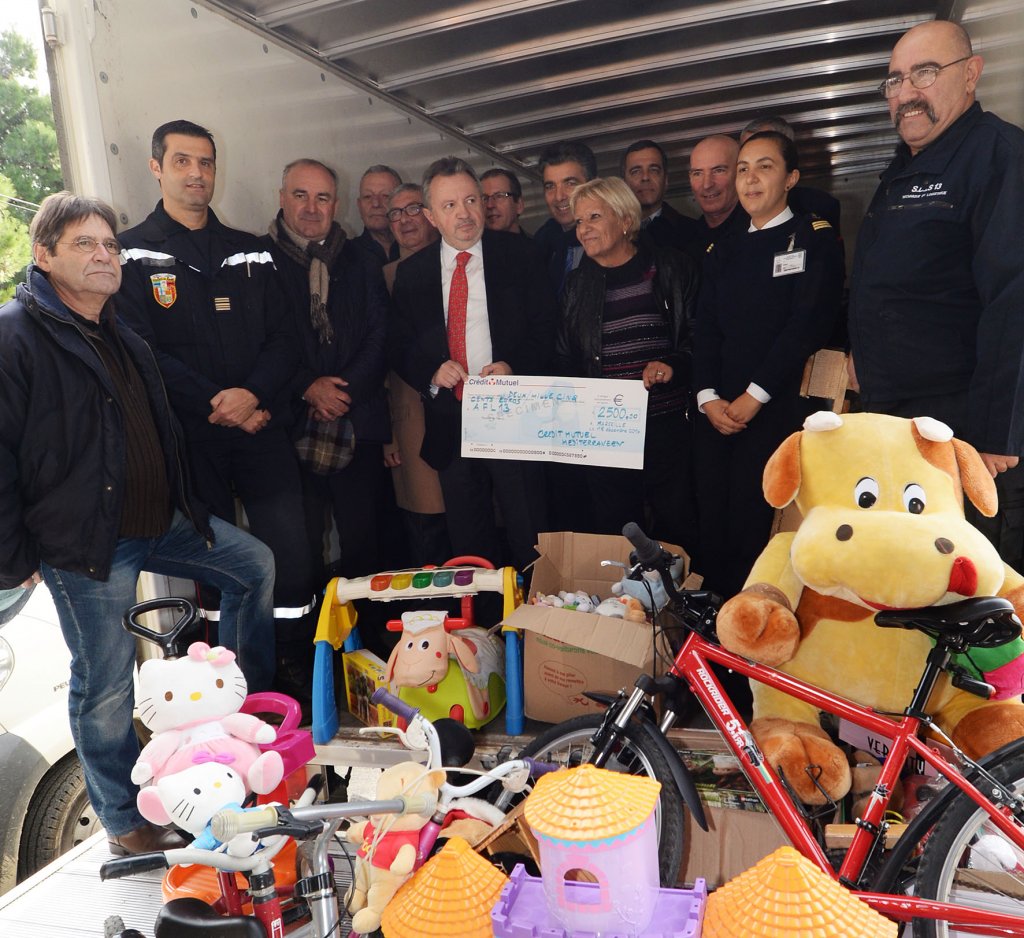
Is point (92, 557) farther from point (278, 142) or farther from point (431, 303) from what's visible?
point (278, 142)

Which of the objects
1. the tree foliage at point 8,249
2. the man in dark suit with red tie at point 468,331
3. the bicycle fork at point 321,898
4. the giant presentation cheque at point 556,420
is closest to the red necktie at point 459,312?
the man in dark suit with red tie at point 468,331

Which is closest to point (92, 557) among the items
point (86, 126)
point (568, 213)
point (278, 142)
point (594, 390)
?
point (86, 126)

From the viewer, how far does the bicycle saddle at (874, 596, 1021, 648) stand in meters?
1.81

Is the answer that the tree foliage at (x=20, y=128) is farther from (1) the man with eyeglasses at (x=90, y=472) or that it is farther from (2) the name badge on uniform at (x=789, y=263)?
(2) the name badge on uniform at (x=789, y=263)

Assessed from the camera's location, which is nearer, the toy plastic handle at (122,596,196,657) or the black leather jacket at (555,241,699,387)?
the toy plastic handle at (122,596,196,657)

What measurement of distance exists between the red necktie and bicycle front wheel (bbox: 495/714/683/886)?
5.05 ft

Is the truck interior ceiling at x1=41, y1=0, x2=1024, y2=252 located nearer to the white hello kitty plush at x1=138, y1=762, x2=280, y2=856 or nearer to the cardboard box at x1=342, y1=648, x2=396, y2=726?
the cardboard box at x1=342, y1=648, x2=396, y2=726

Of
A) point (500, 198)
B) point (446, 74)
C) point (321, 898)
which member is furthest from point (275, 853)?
point (446, 74)

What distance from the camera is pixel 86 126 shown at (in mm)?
2922

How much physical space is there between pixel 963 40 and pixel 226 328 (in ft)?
9.00

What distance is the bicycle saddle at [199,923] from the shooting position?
1.69m

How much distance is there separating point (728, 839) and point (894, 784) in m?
0.56

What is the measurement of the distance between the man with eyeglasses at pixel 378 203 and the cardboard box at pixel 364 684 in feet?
6.67

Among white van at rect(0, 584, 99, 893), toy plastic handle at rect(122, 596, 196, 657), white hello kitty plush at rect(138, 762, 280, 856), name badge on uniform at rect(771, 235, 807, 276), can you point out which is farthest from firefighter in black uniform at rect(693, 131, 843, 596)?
white van at rect(0, 584, 99, 893)
